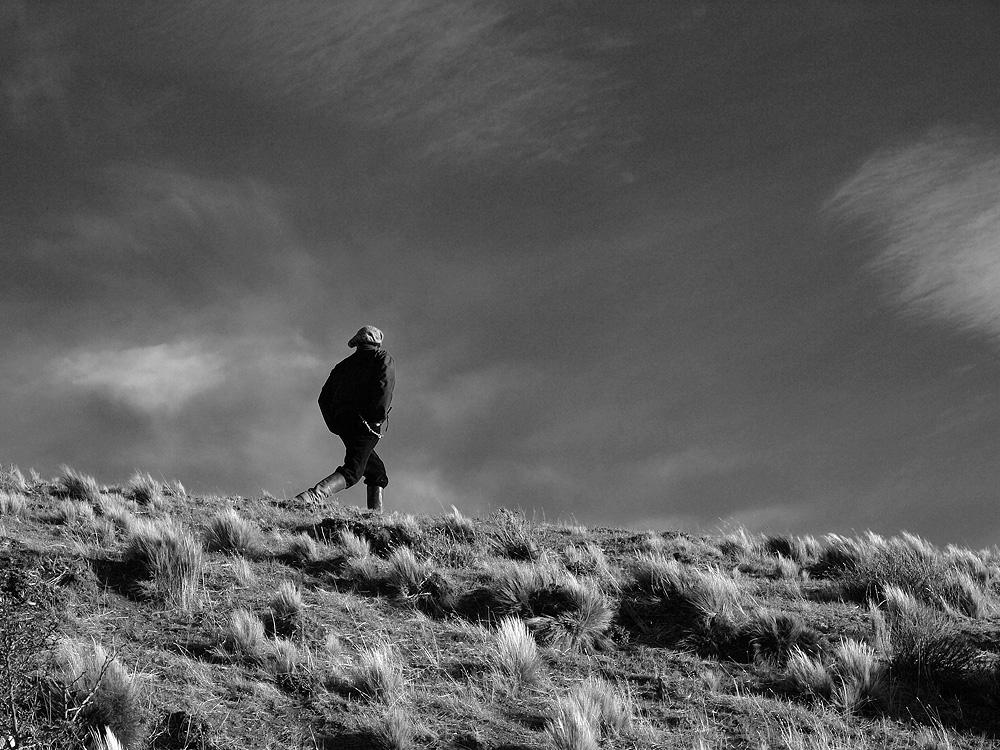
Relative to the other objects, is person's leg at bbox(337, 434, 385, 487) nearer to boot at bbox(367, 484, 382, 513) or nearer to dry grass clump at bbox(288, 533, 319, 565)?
boot at bbox(367, 484, 382, 513)

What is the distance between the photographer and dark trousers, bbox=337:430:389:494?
13977 millimetres

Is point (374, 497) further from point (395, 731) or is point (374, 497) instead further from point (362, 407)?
point (395, 731)

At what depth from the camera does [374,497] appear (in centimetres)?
1440

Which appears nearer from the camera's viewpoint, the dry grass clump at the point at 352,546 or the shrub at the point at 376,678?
the shrub at the point at 376,678

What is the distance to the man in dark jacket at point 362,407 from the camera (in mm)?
14078

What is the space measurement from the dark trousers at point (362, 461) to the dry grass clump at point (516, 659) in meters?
6.87

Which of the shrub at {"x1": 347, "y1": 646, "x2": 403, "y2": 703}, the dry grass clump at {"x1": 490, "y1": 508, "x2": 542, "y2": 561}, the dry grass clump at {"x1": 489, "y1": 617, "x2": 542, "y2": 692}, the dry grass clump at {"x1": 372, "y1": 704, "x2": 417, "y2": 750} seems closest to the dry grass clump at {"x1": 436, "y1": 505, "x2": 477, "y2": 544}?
the dry grass clump at {"x1": 490, "y1": 508, "x2": 542, "y2": 561}

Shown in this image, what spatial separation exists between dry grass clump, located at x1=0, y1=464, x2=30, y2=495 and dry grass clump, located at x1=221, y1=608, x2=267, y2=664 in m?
6.79

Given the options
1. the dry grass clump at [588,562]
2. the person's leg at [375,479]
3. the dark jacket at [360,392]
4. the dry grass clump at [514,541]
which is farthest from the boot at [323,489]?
the dry grass clump at [588,562]

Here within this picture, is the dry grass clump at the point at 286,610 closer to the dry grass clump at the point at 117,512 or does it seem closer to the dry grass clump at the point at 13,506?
the dry grass clump at the point at 117,512

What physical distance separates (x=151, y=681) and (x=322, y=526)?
15.3ft

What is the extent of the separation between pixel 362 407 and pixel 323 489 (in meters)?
1.49

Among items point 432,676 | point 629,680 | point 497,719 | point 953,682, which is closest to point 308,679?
point 432,676

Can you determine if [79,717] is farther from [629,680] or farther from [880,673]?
[880,673]
